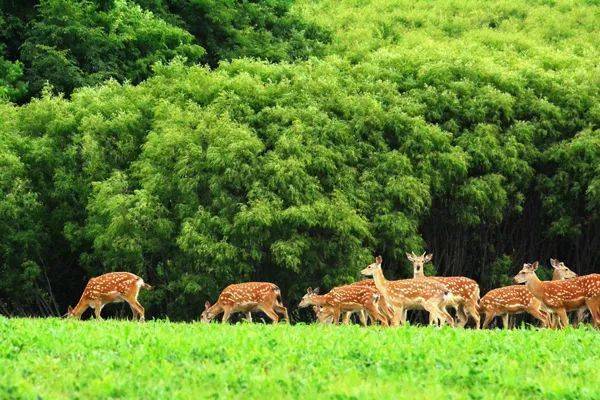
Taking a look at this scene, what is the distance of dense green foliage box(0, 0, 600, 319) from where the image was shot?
22.5 metres

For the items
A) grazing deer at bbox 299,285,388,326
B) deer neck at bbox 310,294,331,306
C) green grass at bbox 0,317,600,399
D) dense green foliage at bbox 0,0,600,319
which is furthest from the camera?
dense green foliage at bbox 0,0,600,319

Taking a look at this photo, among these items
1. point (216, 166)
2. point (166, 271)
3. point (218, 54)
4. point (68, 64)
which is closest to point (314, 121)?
point (216, 166)

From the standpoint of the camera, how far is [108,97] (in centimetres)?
2580

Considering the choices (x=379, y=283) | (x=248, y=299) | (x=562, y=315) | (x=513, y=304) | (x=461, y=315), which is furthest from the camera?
(x=248, y=299)

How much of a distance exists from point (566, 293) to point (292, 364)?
7.73 m

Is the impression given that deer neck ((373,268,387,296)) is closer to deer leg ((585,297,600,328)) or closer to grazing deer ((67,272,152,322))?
deer leg ((585,297,600,328))

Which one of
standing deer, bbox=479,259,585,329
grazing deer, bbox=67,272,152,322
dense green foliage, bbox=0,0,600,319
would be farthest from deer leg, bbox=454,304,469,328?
grazing deer, bbox=67,272,152,322

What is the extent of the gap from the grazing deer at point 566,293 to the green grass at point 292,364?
349cm

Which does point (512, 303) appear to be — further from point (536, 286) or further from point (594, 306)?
point (594, 306)

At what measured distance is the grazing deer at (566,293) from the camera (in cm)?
1688

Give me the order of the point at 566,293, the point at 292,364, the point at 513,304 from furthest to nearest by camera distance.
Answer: the point at 513,304
the point at 566,293
the point at 292,364

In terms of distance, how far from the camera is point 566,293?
56.1 ft

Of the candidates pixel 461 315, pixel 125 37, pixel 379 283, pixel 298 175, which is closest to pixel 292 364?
pixel 379 283

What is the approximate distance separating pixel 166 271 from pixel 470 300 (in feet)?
23.9
